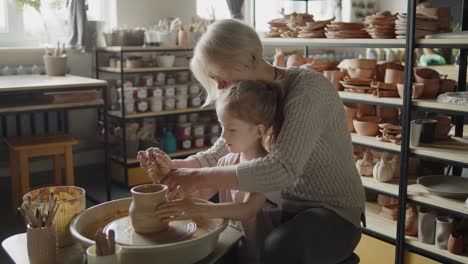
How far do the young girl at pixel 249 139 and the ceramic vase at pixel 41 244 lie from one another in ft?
1.08

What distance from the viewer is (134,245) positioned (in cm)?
125

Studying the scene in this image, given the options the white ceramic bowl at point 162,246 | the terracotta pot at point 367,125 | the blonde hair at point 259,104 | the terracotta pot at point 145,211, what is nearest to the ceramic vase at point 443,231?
the terracotta pot at point 367,125

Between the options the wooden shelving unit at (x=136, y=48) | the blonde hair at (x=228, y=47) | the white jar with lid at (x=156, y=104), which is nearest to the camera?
the blonde hair at (x=228, y=47)

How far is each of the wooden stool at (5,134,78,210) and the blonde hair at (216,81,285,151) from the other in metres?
2.11

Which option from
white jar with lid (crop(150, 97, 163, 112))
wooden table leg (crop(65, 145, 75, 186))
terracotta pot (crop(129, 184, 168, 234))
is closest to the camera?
terracotta pot (crop(129, 184, 168, 234))

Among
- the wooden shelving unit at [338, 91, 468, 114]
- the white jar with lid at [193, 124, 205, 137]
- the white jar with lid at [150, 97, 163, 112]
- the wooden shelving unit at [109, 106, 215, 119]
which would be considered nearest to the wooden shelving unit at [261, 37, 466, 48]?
the wooden shelving unit at [338, 91, 468, 114]

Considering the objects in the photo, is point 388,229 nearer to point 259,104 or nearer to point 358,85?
point 358,85

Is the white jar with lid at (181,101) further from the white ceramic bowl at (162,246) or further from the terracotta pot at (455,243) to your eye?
the white ceramic bowl at (162,246)

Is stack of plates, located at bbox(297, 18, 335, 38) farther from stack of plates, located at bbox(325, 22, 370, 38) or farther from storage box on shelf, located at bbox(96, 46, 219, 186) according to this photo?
storage box on shelf, located at bbox(96, 46, 219, 186)

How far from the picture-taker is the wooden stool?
3.18 meters

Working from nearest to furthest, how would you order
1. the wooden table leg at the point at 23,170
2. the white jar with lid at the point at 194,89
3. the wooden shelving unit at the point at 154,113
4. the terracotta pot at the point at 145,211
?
1. the terracotta pot at the point at 145,211
2. the wooden table leg at the point at 23,170
3. the wooden shelving unit at the point at 154,113
4. the white jar with lid at the point at 194,89

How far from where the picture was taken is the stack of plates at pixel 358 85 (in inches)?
102

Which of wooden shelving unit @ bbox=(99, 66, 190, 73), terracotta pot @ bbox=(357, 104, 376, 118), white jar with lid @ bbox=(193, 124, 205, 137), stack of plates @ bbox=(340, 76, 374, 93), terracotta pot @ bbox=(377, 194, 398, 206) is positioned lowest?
terracotta pot @ bbox=(377, 194, 398, 206)

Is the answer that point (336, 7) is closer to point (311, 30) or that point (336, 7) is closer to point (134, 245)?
point (311, 30)
